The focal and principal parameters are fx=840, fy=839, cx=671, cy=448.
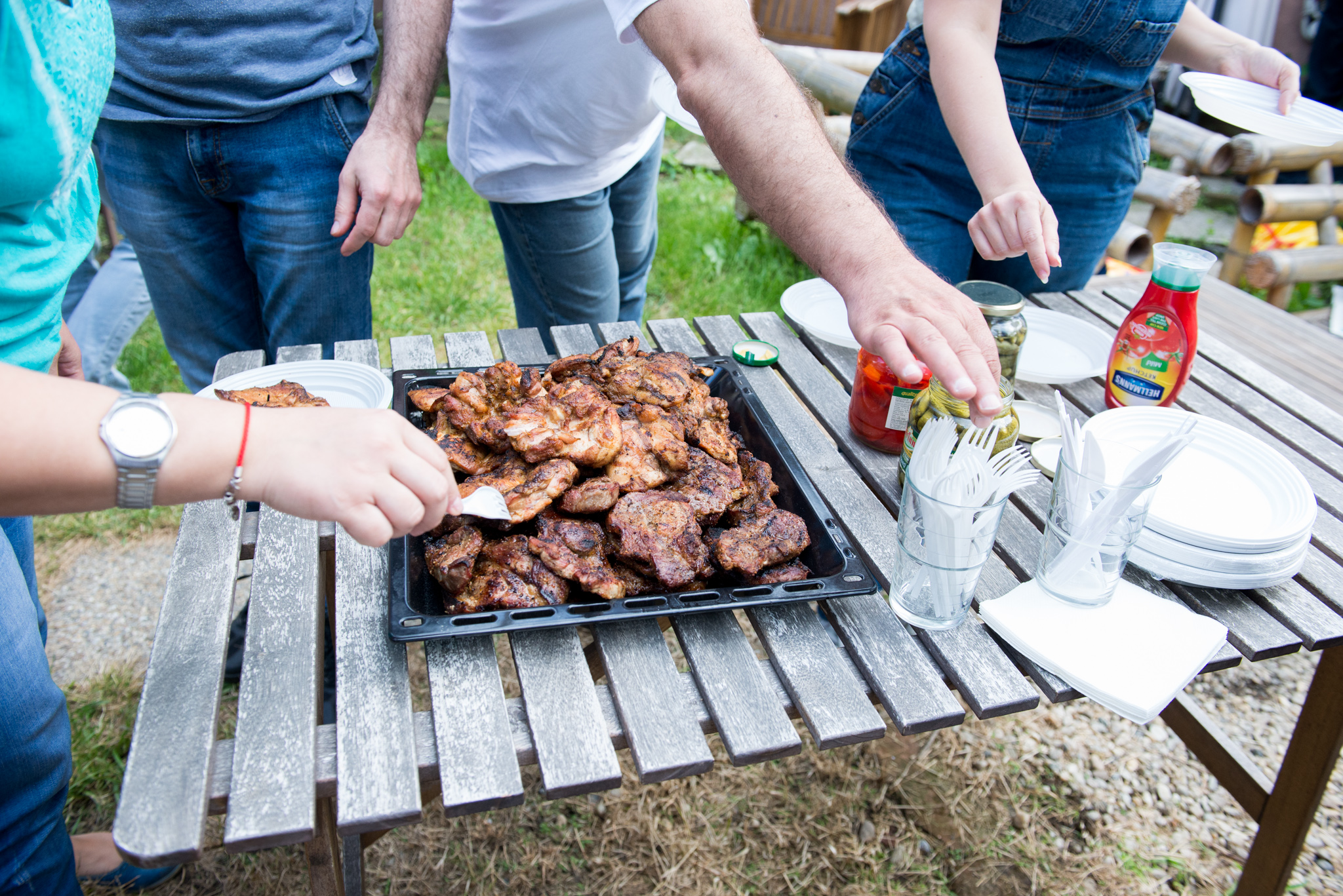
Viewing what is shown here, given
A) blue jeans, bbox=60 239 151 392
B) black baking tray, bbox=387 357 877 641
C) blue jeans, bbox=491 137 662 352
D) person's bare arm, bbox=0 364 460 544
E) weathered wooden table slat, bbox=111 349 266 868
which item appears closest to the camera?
person's bare arm, bbox=0 364 460 544

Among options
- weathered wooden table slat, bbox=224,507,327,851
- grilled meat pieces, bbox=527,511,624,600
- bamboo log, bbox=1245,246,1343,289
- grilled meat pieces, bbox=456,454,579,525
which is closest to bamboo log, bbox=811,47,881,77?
bamboo log, bbox=1245,246,1343,289

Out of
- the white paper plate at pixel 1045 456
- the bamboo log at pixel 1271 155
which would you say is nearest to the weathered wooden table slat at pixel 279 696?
the white paper plate at pixel 1045 456

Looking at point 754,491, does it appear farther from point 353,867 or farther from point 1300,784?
point 1300,784

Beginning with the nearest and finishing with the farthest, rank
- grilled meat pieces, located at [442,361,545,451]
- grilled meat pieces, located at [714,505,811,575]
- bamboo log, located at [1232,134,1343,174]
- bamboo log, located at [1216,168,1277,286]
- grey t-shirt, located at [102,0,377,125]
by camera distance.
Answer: grilled meat pieces, located at [714,505,811,575] < grilled meat pieces, located at [442,361,545,451] < grey t-shirt, located at [102,0,377,125] < bamboo log, located at [1232,134,1343,174] < bamboo log, located at [1216,168,1277,286]

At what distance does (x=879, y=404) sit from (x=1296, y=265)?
→ 363 centimetres

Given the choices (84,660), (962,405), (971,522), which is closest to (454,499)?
(971,522)

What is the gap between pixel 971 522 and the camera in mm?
1228

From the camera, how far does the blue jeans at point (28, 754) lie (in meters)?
1.22

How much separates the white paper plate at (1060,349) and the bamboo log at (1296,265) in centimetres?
270

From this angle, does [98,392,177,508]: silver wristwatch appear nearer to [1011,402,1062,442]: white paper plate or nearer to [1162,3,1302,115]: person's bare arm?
[1011,402,1062,442]: white paper plate

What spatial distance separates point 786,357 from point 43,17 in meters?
1.58

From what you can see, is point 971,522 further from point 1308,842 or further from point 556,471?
point 1308,842

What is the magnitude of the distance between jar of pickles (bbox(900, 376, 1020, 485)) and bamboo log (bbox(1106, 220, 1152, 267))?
2.88 meters

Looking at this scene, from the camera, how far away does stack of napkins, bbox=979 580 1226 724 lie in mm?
1250
